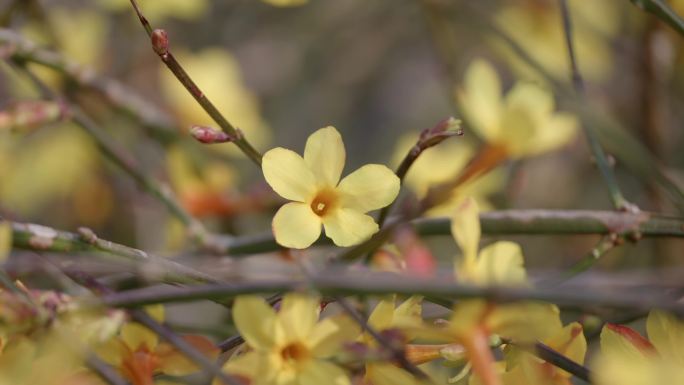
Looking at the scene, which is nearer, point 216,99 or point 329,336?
point 329,336

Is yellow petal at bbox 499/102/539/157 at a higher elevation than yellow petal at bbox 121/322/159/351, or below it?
higher

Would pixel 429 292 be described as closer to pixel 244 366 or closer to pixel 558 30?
pixel 244 366

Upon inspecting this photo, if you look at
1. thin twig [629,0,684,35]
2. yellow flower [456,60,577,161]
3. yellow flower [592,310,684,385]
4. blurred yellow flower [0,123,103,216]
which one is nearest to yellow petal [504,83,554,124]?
yellow flower [456,60,577,161]

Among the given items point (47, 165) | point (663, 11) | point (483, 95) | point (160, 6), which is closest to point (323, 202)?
point (663, 11)

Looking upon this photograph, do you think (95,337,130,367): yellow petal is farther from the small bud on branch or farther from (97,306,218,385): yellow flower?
the small bud on branch

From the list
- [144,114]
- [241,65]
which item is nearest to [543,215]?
[144,114]

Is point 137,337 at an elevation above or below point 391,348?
above

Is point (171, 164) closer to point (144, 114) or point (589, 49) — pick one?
point (144, 114)
